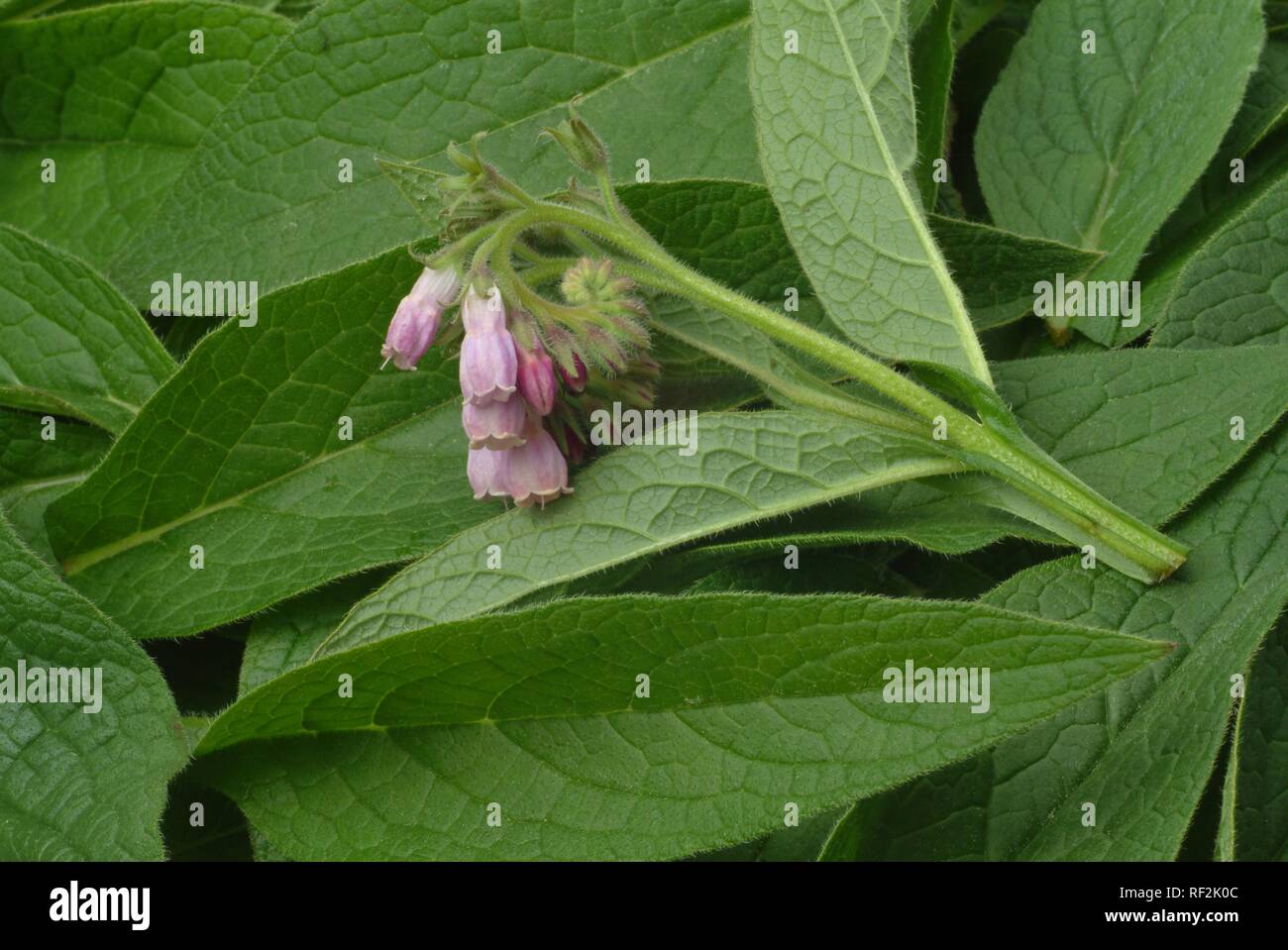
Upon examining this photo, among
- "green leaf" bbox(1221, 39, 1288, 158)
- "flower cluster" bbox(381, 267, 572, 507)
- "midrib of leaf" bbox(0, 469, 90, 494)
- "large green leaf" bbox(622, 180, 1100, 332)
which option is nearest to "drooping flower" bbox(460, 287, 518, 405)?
"flower cluster" bbox(381, 267, 572, 507)

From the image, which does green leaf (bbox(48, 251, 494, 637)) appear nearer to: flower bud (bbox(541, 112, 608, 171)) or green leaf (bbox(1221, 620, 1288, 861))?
flower bud (bbox(541, 112, 608, 171))

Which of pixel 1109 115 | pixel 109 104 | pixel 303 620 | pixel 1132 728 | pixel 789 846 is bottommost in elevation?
pixel 789 846

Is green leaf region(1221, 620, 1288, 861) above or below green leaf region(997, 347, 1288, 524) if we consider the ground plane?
below

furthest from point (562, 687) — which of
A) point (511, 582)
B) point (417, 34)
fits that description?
point (417, 34)

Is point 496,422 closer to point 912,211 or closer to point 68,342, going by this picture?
point 912,211

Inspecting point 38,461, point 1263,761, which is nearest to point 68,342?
point 38,461
